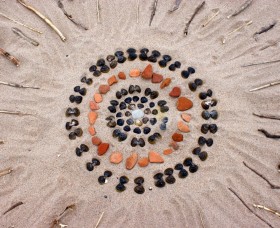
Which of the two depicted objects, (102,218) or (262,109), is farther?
(262,109)

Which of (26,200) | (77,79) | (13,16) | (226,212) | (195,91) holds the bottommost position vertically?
(226,212)

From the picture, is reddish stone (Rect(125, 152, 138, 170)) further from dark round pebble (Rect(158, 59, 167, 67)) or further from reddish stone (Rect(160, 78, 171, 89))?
dark round pebble (Rect(158, 59, 167, 67))

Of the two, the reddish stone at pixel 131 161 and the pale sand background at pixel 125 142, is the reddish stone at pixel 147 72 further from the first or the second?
the reddish stone at pixel 131 161

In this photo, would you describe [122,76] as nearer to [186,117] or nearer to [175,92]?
[175,92]

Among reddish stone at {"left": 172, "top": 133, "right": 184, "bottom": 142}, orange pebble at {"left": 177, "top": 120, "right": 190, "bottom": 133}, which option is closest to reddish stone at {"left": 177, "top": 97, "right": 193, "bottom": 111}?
orange pebble at {"left": 177, "top": 120, "right": 190, "bottom": 133}

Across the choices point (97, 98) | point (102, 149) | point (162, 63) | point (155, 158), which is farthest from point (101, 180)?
point (162, 63)

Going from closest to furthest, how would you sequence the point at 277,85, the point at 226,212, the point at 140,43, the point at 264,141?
the point at 226,212, the point at 264,141, the point at 277,85, the point at 140,43

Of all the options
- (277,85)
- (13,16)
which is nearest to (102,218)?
(277,85)

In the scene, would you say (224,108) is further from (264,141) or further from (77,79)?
(77,79)
